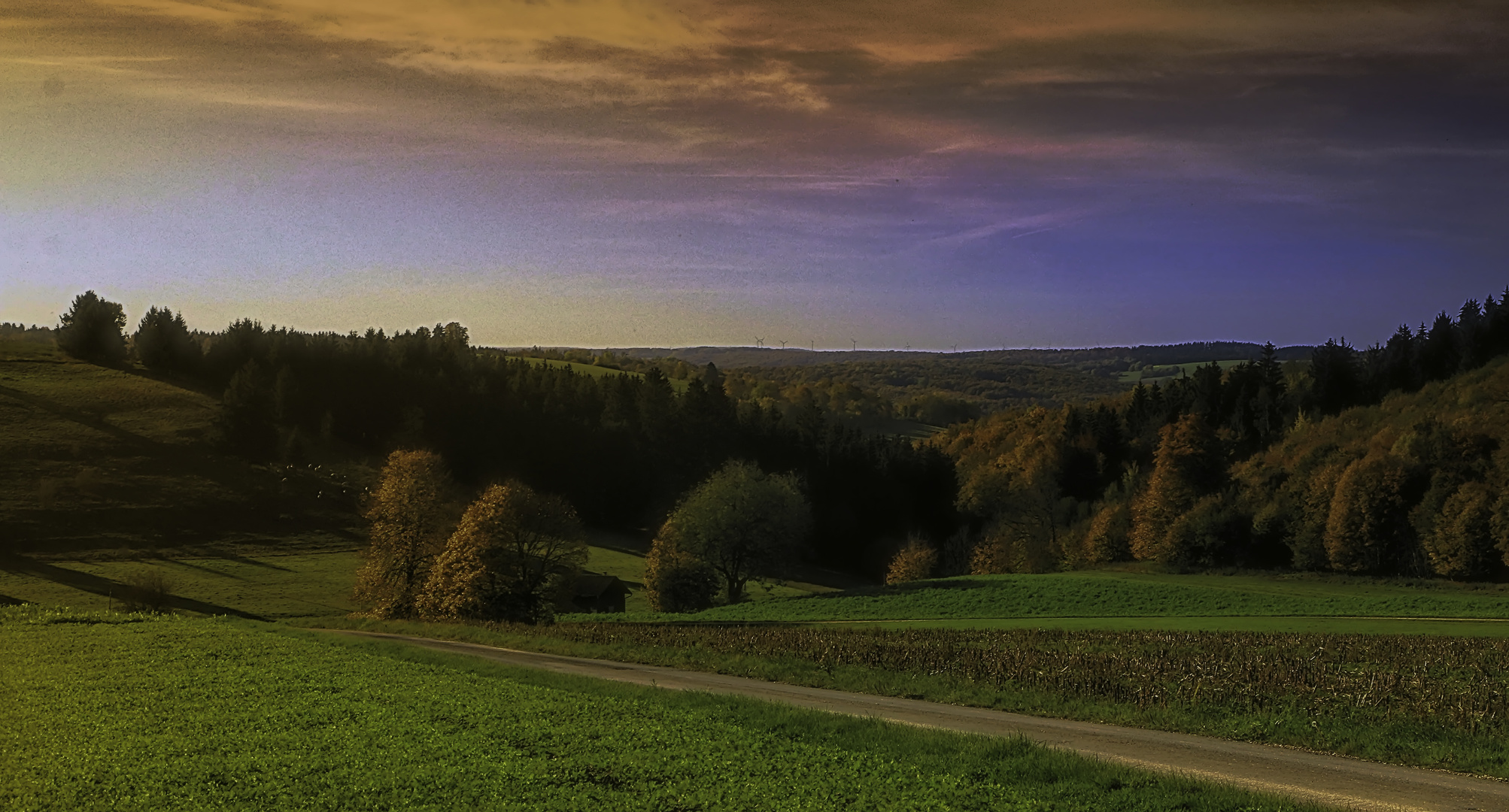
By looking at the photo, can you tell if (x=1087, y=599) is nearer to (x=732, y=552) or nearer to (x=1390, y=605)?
(x=1390, y=605)

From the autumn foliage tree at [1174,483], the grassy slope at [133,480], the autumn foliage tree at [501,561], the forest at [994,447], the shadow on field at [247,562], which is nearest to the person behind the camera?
the autumn foliage tree at [501,561]

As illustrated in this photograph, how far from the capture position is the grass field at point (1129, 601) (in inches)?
2188

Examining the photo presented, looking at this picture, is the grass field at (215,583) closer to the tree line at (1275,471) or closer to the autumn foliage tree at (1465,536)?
the tree line at (1275,471)

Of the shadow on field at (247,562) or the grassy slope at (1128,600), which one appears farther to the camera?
the shadow on field at (247,562)

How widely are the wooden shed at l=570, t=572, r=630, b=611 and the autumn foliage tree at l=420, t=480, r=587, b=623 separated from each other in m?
18.7

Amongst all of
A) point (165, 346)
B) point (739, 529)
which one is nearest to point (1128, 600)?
point (739, 529)

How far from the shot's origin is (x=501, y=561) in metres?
56.4

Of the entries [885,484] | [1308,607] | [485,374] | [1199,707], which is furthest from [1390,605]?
[485,374]

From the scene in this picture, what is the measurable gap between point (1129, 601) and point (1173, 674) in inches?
1423

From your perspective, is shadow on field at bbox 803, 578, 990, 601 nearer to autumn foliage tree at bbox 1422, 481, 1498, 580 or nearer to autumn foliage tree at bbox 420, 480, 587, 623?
autumn foliage tree at bbox 420, 480, 587, 623

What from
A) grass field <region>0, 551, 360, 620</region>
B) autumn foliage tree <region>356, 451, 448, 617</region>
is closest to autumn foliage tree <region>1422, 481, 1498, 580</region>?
autumn foliage tree <region>356, 451, 448, 617</region>

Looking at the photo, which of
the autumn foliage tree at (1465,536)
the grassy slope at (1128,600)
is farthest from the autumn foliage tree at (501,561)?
the autumn foliage tree at (1465,536)

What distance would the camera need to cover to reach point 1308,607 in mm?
57219

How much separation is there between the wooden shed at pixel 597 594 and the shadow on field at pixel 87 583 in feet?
81.9
